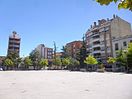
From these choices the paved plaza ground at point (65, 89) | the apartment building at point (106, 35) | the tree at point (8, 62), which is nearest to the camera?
the paved plaza ground at point (65, 89)

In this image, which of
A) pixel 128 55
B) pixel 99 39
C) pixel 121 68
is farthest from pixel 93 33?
pixel 128 55

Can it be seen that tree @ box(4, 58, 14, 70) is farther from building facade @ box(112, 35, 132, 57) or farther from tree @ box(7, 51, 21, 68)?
building facade @ box(112, 35, 132, 57)

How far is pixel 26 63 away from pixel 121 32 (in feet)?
144

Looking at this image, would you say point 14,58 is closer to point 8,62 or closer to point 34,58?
point 8,62

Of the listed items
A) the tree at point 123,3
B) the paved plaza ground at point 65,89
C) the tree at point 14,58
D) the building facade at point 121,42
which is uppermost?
the building facade at point 121,42

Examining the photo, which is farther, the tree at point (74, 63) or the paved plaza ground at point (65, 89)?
the tree at point (74, 63)

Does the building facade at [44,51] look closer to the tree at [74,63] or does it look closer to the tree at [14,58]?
the tree at [14,58]

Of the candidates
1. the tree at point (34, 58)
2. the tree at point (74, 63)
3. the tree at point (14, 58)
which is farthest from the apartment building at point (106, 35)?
the tree at point (14, 58)

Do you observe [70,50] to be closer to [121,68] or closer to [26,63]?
[26,63]

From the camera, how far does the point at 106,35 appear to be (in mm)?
80625

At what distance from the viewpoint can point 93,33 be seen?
89.3 metres

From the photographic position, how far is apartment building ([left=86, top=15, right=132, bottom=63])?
78.6 m

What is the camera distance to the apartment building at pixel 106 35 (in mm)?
78625

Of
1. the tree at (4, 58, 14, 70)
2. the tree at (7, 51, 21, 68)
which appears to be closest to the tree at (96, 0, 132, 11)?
the tree at (4, 58, 14, 70)
